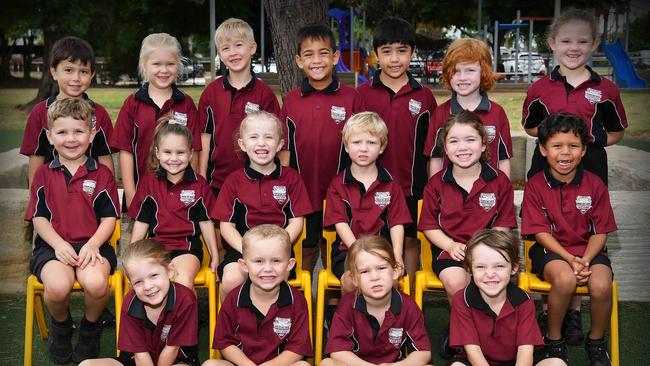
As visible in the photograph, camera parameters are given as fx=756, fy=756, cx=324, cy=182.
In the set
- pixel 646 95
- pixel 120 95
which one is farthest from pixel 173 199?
pixel 120 95

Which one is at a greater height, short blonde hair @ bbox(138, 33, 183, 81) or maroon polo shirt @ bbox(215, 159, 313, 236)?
short blonde hair @ bbox(138, 33, 183, 81)

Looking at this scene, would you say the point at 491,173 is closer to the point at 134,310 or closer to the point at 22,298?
the point at 134,310

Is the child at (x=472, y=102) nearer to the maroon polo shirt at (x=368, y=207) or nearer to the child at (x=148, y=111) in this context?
the maroon polo shirt at (x=368, y=207)

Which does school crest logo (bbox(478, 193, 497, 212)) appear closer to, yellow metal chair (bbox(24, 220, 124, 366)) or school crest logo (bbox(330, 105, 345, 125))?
school crest logo (bbox(330, 105, 345, 125))

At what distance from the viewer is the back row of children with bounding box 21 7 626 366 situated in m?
3.63

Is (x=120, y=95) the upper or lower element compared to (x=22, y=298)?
upper

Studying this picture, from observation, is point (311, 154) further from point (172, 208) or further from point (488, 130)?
point (488, 130)

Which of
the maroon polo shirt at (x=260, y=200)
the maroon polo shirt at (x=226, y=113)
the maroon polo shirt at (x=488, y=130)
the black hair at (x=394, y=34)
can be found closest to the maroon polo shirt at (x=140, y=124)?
the maroon polo shirt at (x=226, y=113)

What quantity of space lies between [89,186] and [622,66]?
13710mm

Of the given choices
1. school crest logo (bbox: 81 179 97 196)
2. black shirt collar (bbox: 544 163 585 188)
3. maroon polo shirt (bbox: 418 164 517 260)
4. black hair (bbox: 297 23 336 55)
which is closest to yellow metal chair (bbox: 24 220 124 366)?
school crest logo (bbox: 81 179 97 196)

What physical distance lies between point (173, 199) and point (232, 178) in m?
0.31

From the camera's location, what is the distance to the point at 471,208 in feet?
11.9

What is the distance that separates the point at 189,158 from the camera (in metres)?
3.80

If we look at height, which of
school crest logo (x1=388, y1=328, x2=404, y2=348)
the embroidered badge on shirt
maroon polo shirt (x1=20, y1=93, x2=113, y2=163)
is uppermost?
the embroidered badge on shirt
